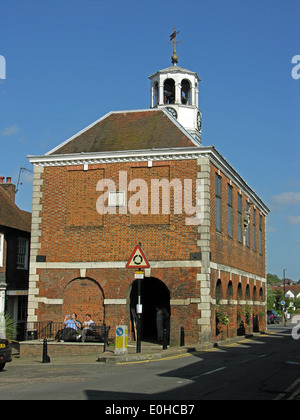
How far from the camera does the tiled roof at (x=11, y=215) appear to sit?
107 feet

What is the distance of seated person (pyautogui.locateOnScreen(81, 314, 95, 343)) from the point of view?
77.2 feet

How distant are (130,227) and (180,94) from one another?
11320 mm

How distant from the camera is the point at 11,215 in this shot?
34.2 meters

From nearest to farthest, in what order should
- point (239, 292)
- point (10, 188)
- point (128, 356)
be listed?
point (128, 356)
point (239, 292)
point (10, 188)

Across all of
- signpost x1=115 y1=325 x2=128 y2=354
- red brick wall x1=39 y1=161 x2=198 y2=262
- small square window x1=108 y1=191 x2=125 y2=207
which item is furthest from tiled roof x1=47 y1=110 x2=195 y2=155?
signpost x1=115 y1=325 x2=128 y2=354

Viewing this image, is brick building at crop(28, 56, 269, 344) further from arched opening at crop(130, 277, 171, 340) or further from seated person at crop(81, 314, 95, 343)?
seated person at crop(81, 314, 95, 343)

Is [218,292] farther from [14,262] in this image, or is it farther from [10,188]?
[10,188]

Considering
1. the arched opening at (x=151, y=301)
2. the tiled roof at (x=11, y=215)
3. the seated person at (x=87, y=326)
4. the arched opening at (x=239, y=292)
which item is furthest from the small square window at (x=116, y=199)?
the arched opening at (x=239, y=292)

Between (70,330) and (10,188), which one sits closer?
(70,330)

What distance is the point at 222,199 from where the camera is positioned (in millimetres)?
30141

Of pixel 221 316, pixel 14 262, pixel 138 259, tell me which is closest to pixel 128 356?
pixel 138 259

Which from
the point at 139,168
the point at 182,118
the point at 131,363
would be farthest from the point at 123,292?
the point at 182,118

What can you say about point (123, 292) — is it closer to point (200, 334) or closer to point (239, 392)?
point (200, 334)
